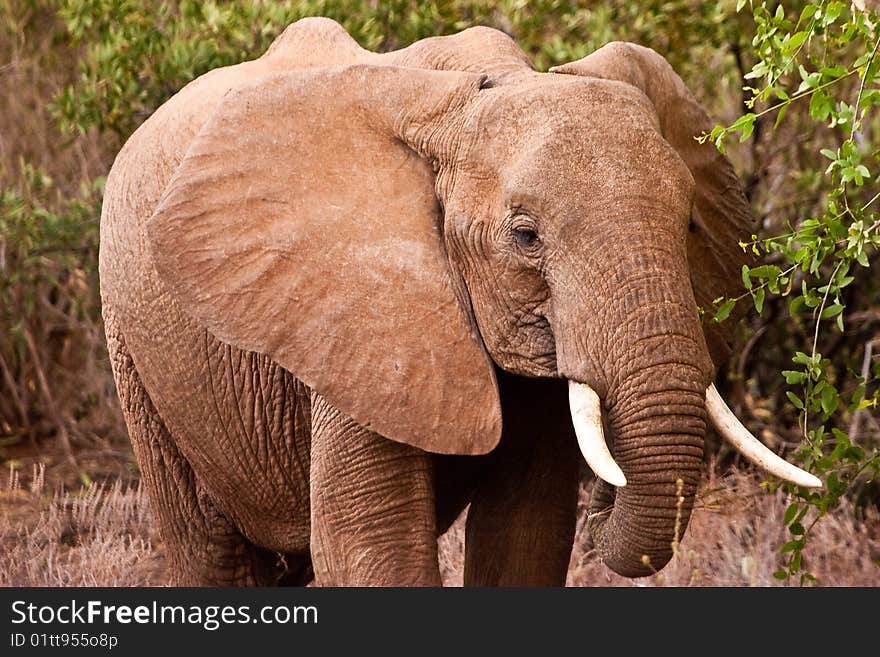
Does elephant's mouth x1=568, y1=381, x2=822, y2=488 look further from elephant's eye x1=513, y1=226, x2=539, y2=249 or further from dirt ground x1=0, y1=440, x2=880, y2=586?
dirt ground x1=0, y1=440, x2=880, y2=586

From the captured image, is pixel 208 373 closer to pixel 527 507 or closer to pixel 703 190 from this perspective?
pixel 527 507

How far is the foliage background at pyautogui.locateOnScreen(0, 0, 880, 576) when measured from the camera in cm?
698

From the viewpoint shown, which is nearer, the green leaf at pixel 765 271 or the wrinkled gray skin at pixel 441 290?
the wrinkled gray skin at pixel 441 290

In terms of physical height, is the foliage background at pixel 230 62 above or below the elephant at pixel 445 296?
below

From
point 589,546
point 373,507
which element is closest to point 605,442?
point 373,507

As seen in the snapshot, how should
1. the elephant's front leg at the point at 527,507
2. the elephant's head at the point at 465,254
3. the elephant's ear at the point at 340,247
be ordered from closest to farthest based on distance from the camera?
1. the elephant's head at the point at 465,254
2. the elephant's ear at the point at 340,247
3. the elephant's front leg at the point at 527,507

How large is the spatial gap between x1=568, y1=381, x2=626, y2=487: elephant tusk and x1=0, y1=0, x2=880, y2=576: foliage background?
2.73 m

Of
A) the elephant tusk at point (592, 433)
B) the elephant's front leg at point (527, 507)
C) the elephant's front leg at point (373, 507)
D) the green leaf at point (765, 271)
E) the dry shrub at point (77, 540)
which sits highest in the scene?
the green leaf at point (765, 271)

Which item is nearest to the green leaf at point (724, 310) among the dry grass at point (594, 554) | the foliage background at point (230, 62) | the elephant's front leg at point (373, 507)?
the elephant's front leg at point (373, 507)

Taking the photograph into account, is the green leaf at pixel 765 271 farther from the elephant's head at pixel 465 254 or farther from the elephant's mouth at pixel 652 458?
the elephant's mouth at pixel 652 458

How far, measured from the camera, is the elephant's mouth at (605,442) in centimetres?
356

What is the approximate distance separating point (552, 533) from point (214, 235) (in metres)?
1.23

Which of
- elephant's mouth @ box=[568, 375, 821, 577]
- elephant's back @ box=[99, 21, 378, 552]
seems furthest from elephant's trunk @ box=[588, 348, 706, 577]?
elephant's back @ box=[99, 21, 378, 552]

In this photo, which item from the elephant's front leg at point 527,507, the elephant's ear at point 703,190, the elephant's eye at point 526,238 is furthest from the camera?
the elephant's front leg at point 527,507
